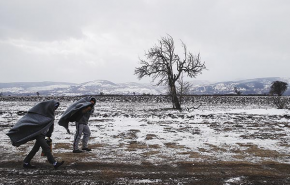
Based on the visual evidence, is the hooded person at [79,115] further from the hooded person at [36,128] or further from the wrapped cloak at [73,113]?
the hooded person at [36,128]

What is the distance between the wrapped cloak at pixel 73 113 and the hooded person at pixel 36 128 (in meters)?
0.81

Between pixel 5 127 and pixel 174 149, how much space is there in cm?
953

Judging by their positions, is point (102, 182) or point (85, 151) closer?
point (102, 182)

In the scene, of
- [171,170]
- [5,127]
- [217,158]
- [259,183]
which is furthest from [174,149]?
[5,127]

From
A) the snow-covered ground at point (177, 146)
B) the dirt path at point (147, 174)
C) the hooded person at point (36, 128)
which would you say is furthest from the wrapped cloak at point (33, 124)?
the snow-covered ground at point (177, 146)

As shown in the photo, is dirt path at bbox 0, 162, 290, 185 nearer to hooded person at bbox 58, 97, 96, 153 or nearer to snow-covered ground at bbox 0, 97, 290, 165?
snow-covered ground at bbox 0, 97, 290, 165

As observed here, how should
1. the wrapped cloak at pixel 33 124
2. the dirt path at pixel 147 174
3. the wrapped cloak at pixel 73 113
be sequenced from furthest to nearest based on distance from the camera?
the wrapped cloak at pixel 73 113
the wrapped cloak at pixel 33 124
the dirt path at pixel 147 174

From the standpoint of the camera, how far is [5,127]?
1136 centimetres

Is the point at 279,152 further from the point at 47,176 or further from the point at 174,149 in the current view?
the point at 47,176

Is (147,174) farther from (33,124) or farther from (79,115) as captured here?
(33,124)

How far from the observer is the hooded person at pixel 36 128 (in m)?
4.93

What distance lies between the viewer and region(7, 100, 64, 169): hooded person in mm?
4934

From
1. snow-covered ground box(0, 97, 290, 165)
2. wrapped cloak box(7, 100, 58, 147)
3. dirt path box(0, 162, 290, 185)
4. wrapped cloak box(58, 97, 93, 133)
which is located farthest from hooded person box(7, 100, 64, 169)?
snow-covered ground box(0, 97, 290, 165)

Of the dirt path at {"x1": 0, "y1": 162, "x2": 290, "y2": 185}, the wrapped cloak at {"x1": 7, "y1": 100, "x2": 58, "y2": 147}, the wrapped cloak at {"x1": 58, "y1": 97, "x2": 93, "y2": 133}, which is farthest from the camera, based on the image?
the wrapped cloak at {"x1": 58, "y1": 97, "x2": 93, "y2": 133}
